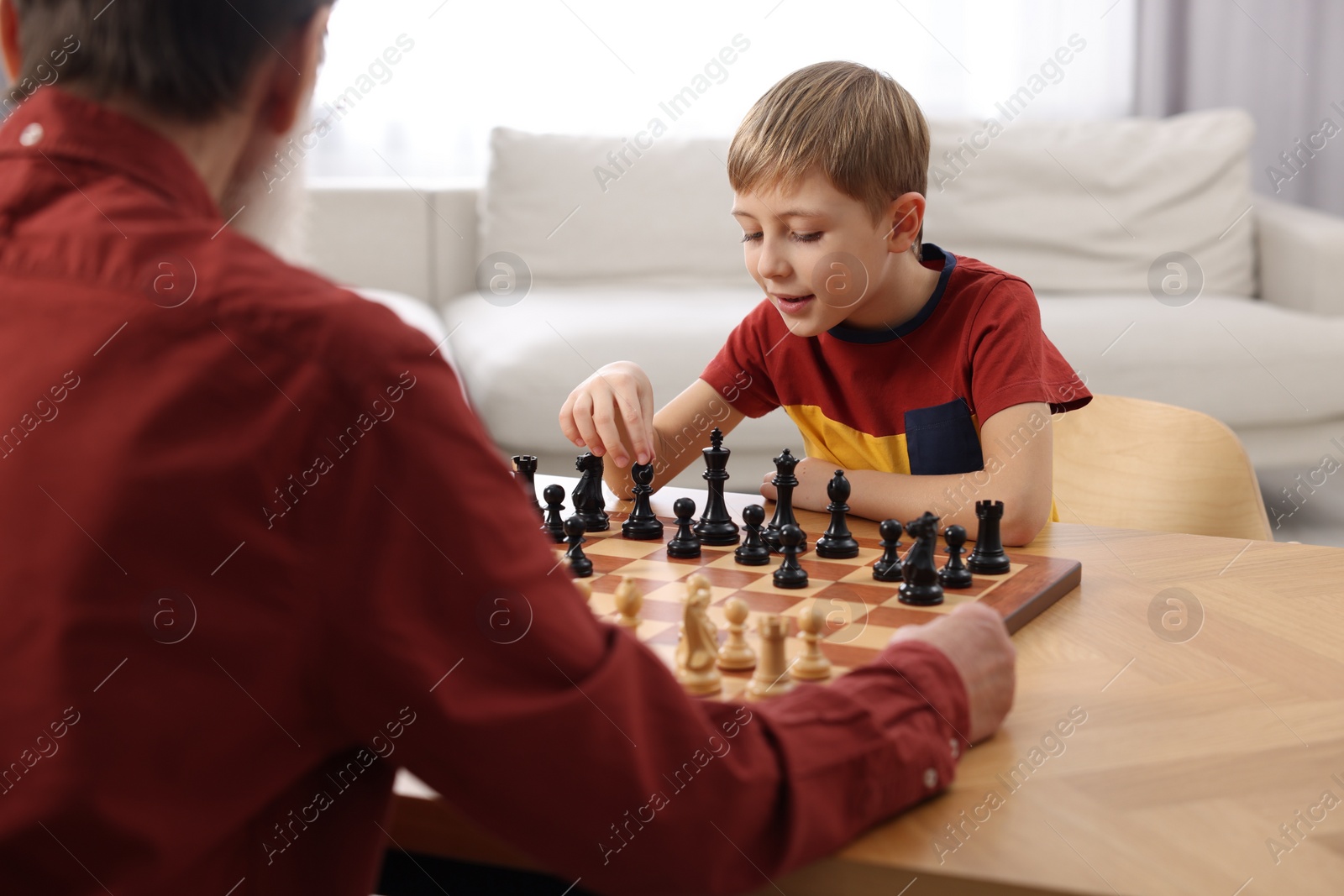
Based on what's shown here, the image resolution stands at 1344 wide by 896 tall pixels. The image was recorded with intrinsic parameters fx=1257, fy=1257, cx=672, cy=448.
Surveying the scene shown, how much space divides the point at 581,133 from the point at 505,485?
422 centimetres

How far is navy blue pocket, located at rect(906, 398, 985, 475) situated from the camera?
185 centimetres

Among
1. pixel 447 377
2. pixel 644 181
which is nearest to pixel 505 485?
pixel 447 377

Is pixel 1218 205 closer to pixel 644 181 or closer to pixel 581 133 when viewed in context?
pixel 644 181

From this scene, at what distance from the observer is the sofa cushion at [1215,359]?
3.71 meters

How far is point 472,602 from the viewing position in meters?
0.69

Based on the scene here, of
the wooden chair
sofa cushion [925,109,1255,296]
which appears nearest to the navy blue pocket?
the wooden chair

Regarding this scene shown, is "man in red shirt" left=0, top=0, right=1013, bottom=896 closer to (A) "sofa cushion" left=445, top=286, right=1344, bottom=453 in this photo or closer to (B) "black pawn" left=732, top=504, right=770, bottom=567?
(B) "black pawn" left=732, top=504, right=770, bottom=567

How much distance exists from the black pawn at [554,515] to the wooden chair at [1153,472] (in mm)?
884

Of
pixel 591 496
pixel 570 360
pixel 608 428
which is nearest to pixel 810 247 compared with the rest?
pixel 608 428

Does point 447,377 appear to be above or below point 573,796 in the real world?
above

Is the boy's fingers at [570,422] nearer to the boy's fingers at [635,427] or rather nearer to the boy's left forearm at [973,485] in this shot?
the boy's fingers at [635,427]

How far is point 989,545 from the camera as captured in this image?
54.4 inches

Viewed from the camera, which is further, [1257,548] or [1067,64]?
[1067,64]

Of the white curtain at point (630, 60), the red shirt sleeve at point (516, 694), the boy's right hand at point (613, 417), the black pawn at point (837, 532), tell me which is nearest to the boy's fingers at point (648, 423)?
the boy's right hand at point (613, 417)
